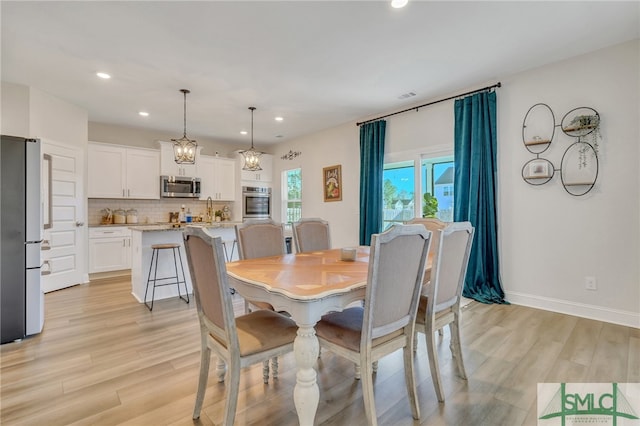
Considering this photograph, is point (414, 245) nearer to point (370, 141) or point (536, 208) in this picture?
point (536, 208)

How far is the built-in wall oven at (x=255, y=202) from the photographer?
21.9 feet

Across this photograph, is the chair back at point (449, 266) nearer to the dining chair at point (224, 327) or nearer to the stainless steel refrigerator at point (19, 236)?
the dining chair at point (224, 327)

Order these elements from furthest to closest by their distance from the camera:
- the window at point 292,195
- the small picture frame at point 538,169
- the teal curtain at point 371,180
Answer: the window at point 292,195
the teal curtain at point 371,180
the small picture frame at point 538,169

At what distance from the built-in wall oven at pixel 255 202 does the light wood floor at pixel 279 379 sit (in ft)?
12.5

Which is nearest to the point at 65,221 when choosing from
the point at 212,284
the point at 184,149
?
the point at 184,149

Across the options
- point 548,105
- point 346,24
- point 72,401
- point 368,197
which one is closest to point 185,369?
point 72,401

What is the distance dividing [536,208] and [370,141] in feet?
8.10

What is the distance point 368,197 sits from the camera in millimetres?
4820

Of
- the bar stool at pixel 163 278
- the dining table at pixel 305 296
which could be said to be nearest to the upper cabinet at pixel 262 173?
the bar stool at pixel 163 278

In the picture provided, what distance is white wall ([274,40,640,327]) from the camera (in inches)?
111

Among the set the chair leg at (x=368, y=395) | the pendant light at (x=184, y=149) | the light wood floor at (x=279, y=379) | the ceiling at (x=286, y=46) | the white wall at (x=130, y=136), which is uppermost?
the ceiling at (x=286, y=46)

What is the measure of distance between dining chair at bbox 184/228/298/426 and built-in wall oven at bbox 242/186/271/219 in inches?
200

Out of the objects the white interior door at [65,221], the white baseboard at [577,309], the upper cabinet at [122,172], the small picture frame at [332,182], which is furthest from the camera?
the small picture frame at [332,182]

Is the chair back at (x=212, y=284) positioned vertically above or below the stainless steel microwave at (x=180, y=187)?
below
